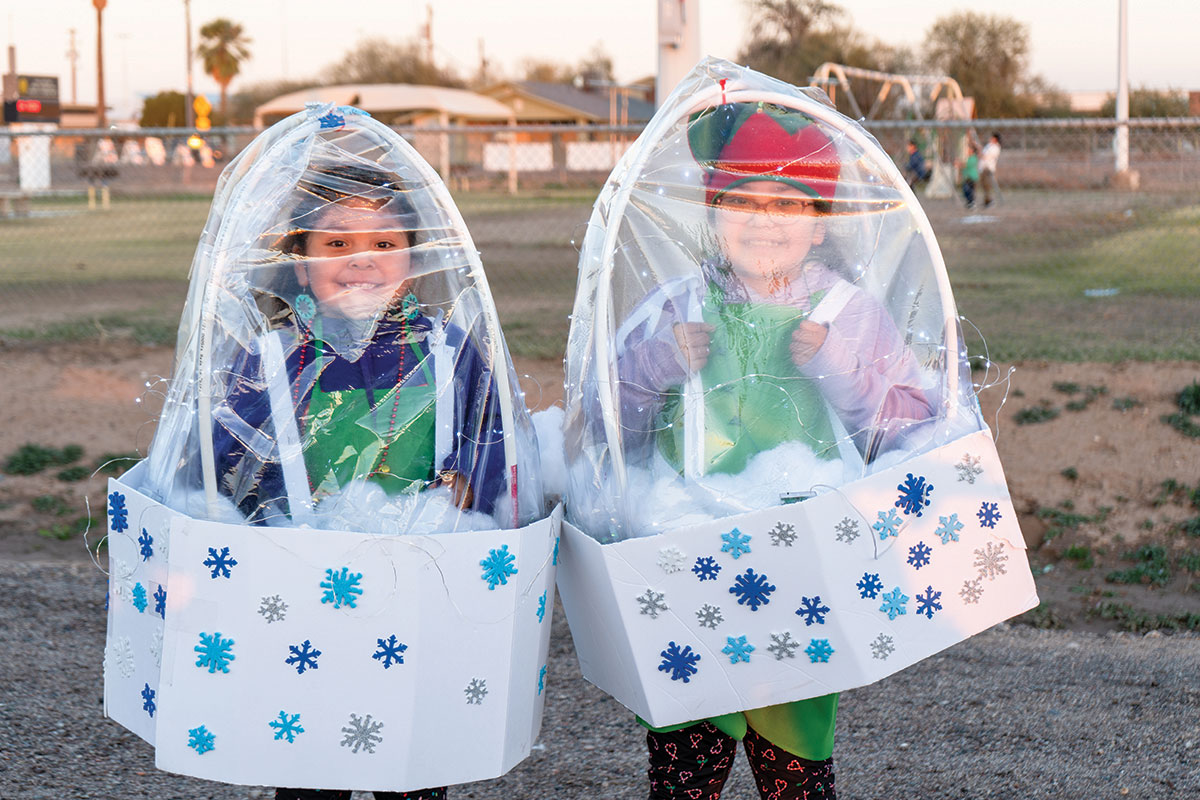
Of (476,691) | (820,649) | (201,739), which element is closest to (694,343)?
(820,649)

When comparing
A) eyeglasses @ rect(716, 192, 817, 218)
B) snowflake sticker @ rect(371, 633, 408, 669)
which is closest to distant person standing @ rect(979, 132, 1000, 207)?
eyeglasses @ rect(716, 192, 817, 218)

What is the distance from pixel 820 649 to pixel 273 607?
922 mm

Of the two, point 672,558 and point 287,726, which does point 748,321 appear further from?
point 287,726

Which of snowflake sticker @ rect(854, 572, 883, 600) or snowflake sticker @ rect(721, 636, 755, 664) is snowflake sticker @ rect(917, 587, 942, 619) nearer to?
snowflake sticker @ rect(854, 572, 883, 600)

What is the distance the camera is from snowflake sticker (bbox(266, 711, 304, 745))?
195cm

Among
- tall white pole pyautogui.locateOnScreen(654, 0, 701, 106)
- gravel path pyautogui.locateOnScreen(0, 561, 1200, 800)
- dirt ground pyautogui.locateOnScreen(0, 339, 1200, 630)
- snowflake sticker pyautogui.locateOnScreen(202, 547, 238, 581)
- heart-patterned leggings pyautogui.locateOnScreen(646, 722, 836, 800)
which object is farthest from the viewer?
tall white pole pyautogui.locateOnScreen(654, 0, 701, 106)

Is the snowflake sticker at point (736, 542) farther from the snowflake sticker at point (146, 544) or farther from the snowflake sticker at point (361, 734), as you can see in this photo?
the snowflake sticker at point (146, 544)

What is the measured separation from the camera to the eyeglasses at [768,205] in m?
2.12

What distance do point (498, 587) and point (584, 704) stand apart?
1.50m

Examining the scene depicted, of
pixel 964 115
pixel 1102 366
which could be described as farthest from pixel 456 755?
pixel 964 115

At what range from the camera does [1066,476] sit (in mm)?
5172

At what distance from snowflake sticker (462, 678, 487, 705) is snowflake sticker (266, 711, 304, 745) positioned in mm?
278

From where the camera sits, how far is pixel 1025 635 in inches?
155

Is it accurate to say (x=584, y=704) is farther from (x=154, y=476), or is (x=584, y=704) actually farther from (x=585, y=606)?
(x=154, y=476)
